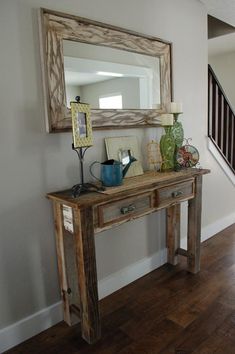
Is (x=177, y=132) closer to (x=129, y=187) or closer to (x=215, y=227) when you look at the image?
(x=129, y=187)

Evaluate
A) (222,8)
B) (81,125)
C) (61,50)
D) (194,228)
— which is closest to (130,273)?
(194,228)

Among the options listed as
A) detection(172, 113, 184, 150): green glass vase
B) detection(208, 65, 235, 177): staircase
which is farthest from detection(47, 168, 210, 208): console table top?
detection(208, 65, 235, 177): staircase

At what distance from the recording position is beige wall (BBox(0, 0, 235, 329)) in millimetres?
1491

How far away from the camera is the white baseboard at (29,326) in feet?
5.23

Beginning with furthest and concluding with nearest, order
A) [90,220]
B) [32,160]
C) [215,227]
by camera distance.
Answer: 1. [215,227]
2. [32,160]
3. [90,220]

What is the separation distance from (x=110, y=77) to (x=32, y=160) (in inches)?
31.1

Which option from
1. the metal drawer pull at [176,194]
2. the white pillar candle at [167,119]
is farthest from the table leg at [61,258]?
the white pillar candle at [167,119]

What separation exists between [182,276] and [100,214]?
1.15 m

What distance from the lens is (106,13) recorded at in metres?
1.83

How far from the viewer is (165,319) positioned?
1.80 meters

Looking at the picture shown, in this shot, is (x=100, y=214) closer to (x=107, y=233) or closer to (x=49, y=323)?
(x=107, y=233)

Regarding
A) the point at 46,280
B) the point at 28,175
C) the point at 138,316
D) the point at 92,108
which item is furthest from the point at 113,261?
the point at 92,108

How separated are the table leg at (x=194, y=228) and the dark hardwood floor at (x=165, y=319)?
10 centimetres

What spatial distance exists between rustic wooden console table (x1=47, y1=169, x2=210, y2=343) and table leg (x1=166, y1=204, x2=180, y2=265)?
394 millimetres
